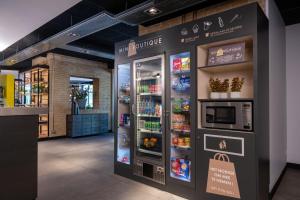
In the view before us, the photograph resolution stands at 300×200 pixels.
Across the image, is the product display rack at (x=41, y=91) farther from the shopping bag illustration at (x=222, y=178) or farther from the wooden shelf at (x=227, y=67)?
the shopping bag illustration at (x=222, y=178)

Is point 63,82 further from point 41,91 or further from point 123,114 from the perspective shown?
point 123,114

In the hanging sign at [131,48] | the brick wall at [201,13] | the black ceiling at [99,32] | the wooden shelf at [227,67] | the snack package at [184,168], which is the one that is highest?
the black ceiling at [99,32]

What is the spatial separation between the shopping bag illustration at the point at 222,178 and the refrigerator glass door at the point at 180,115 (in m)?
0.47

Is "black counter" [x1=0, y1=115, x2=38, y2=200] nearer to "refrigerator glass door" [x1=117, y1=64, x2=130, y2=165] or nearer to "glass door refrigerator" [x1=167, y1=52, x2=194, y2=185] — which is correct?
"refrigerator glass door" [x1=117, y1=64, x2=130, y2=165]

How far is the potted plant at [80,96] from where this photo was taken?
9.72m

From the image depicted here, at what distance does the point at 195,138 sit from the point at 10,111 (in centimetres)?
260

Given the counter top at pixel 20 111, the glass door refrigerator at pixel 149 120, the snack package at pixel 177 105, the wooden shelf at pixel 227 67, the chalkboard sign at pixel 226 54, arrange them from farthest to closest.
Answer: the glass door refrigerator at pixel 149 120 → the snack package at pixel 177 105 → the wooden shelf at pixel 227 67 → the chalkboard sign at pixel 226 54 → the counter top at pixel 20 111

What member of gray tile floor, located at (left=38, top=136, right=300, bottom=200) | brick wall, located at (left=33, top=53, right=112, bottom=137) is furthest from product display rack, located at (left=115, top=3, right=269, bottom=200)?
brick wall, located at (left=33, top=53, right=112, bottom=137)

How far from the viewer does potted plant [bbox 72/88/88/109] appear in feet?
31.9

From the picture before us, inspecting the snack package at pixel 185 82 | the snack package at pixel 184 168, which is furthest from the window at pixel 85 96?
the snack package at pixel 184 168

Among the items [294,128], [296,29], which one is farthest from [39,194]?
[296,29]

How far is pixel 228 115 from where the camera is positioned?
2.95 m

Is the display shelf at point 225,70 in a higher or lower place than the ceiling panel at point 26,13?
lower

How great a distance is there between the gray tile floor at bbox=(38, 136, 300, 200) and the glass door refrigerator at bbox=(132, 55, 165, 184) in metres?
0.33
